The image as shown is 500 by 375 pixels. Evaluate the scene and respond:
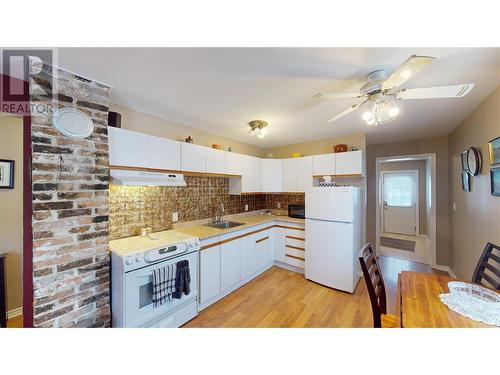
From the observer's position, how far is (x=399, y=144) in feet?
11.3

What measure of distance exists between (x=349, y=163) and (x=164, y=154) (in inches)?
98.1

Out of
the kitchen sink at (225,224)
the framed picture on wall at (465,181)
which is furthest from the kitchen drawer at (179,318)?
the framed picture on wall at (465,181)

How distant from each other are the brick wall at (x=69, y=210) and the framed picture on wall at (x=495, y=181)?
3.23 m

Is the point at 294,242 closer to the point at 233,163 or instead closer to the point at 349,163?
the point at 349,163

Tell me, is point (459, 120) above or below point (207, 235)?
above

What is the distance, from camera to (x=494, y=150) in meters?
1.58

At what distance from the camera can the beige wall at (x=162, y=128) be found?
6.37ft

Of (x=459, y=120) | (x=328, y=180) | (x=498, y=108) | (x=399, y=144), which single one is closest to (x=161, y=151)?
(x=328, y=180)

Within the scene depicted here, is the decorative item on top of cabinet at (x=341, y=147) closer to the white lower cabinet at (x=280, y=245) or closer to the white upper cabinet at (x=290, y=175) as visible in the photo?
the white upper cabinet at (x=290, y=175)

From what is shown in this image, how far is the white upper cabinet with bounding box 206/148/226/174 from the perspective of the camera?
8.07 feet

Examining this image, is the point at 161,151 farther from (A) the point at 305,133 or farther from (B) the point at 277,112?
(A) the point at 305,133
